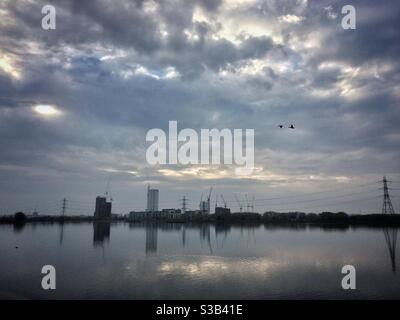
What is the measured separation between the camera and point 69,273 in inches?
2249

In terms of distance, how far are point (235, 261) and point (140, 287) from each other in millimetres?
31384

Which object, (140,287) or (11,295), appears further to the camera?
(140,287)

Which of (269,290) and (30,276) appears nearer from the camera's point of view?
(269,290)

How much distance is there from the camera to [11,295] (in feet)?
136
